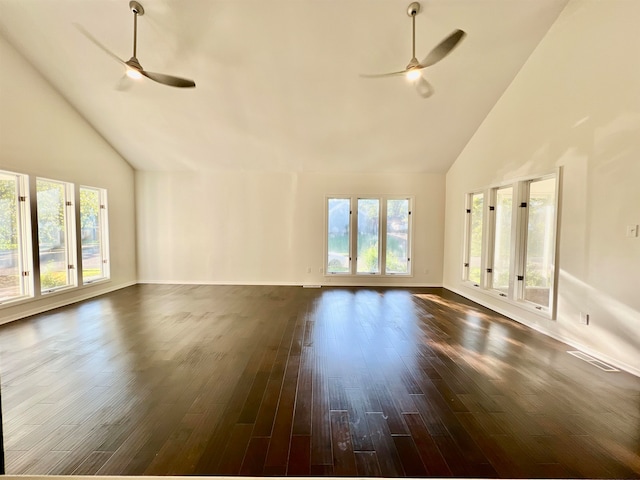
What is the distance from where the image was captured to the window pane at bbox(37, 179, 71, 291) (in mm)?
4363

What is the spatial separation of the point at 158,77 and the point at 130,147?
316cm

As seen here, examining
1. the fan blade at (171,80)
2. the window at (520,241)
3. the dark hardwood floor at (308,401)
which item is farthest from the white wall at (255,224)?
the fan blade at (171,80)

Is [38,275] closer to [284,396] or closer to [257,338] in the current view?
[257,338]

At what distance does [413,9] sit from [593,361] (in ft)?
14.0

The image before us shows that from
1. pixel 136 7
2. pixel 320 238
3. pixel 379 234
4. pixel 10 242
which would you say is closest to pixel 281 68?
pixel 136 7

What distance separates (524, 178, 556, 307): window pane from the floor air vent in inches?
33.4

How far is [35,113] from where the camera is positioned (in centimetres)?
413

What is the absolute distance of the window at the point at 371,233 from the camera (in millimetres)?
6375

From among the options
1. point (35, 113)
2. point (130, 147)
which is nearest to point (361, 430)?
point (35, 113)

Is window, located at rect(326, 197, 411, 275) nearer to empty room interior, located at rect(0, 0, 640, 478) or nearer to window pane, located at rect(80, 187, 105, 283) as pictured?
empty room interior, located at rect(0, 0, 640, 478)

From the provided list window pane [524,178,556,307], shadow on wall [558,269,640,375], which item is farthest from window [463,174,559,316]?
shadow on wall [558,269,640,375]

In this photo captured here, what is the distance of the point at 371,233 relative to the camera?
640cm

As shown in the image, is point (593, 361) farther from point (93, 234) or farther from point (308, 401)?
point (93, 234)

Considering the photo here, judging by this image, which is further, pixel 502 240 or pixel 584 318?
pixel 502 240
